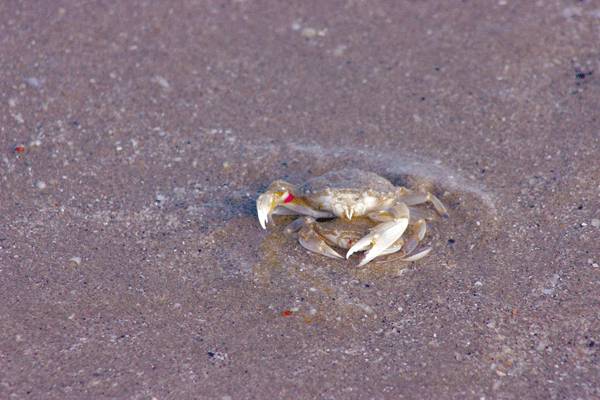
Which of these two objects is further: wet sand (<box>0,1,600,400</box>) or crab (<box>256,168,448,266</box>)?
crab (<box>256,168,448,266</box>)

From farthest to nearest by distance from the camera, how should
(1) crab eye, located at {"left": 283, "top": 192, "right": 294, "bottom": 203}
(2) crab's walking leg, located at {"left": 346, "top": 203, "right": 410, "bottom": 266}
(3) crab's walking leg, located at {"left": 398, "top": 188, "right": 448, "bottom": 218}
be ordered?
(3) crab's walking leg, located at {"left": 398, "top": 188, "right": 448, "bottom": 218} → (1) crab eye, located at {"left": 283, "top": 192, "right": 294, "bottom": 203} → (2) crab's walking leg, located at {"left": 346, "top": 203, "right": 410, "bottom": 266}

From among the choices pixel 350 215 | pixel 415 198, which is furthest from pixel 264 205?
pixel 415 198

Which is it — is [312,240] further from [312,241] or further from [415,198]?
[415,198]

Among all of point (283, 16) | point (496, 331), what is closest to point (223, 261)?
point (496, 331)

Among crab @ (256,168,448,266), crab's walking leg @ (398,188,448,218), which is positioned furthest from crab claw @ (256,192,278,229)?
crab's walking leg @ (398,188,448,218)

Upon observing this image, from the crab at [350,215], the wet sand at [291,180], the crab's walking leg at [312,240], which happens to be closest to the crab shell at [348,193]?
the crab at [350,215]

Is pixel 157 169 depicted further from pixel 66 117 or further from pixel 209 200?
pixel 66 117

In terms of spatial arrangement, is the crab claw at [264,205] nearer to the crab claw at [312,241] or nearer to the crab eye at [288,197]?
the crab eye at [288,197]

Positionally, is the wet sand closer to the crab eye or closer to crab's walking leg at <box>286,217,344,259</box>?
crab's walking leg at <box>286,217,344,259</box>
